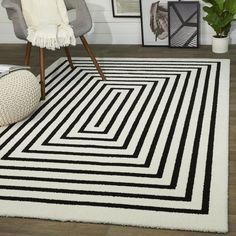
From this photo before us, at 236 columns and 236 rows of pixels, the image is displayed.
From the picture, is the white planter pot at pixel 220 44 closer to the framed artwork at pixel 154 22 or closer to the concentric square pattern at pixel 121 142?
the concentric square pattern at pixel 121 142

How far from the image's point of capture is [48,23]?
11.2ft

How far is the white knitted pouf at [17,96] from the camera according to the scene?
2551mm

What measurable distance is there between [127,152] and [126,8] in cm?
222

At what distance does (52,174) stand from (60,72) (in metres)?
1.65

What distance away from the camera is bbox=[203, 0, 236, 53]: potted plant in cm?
350

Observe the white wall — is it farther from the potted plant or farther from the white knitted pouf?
the white knitted pouf

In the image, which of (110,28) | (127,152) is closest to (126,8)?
(110,28)

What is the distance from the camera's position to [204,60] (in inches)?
142

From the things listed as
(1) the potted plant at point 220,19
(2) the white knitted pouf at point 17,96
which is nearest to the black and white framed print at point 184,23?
(1) the potted plant at point 220,19

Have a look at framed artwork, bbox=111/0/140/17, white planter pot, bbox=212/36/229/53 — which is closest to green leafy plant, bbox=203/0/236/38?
white planter pot, bbox=212/36/229/53

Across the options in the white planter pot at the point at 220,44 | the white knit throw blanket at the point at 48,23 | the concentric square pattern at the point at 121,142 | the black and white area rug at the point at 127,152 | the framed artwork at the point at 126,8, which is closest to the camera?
the black and white area rug at the point at 127,152

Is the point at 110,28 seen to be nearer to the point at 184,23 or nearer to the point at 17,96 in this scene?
the point at 184,23

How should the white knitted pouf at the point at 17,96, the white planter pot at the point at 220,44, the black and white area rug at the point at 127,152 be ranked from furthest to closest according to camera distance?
the white planter pot at the point at 220,44
the white knitted pouf at the point at 17,96
the black and white area rug at the point at 127,152

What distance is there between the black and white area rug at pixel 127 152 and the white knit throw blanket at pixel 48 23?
1.26 feet
